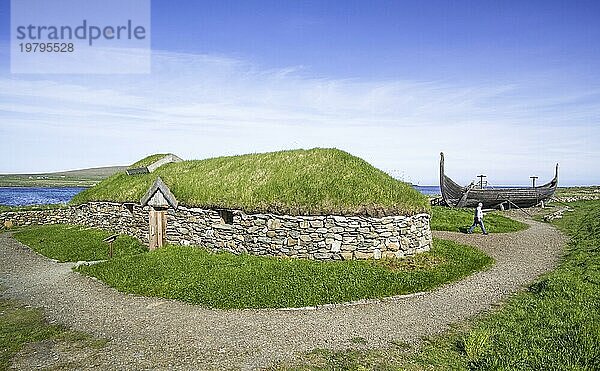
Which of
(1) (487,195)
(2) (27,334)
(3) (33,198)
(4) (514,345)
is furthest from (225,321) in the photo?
(3) (33,198)

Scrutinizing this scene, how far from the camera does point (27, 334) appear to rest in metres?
9.02

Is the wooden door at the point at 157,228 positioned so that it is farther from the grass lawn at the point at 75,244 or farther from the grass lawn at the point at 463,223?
the grass lawn at the point at 463,223

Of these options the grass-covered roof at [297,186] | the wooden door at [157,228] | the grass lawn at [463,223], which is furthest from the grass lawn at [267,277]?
the grass lawn at [463,223]

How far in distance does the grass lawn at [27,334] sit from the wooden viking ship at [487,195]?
32905 millimetres

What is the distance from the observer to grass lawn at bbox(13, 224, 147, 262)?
17.8m

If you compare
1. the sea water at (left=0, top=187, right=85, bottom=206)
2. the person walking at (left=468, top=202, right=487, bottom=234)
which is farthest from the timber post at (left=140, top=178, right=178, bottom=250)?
the sea water at (left=0, top=187, right=85, bottom=206)

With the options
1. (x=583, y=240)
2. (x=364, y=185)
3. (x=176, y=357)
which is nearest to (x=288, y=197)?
(x=364, y=185)

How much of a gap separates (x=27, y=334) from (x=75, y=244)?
11.9m

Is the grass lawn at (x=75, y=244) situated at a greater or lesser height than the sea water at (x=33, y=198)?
lesser

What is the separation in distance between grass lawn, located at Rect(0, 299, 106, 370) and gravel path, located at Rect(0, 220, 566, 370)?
28cm

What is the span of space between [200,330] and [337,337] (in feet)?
10.5

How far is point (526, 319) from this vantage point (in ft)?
30.4

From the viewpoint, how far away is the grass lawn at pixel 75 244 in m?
17.8

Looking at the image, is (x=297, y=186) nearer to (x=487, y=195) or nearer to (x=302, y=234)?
(x=302, y=234)
